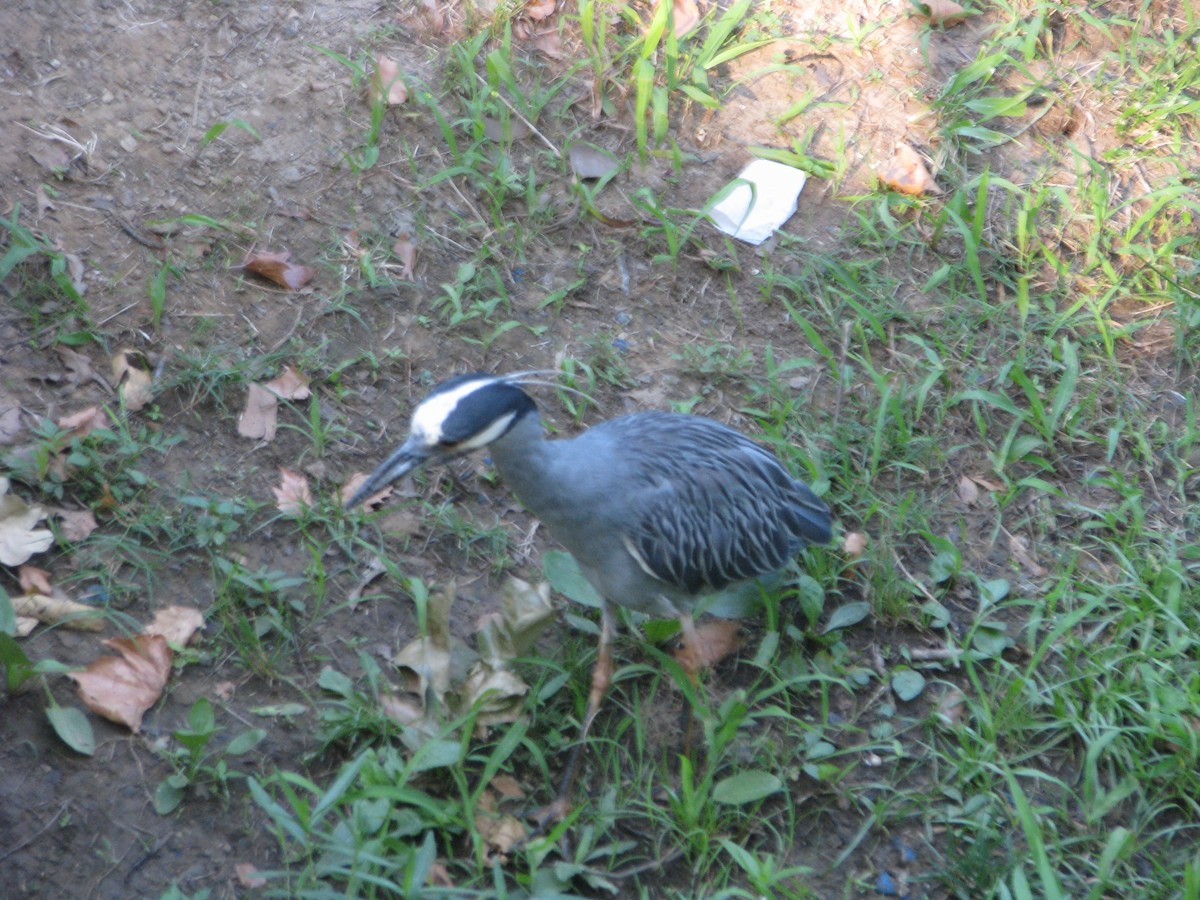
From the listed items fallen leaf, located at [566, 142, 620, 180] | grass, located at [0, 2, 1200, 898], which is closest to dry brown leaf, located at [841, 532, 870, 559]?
grass, located at [0, 2, 1200, 898]

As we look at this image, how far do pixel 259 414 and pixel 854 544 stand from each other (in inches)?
88.2

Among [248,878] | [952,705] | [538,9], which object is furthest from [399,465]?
[538,9]

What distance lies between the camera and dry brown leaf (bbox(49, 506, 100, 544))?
12.1 ft

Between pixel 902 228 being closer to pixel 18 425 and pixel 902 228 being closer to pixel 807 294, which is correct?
pixel 807 294

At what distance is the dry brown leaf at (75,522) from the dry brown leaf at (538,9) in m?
3.18

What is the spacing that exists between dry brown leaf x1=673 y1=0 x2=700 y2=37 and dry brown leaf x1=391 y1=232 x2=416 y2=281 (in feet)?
6.00

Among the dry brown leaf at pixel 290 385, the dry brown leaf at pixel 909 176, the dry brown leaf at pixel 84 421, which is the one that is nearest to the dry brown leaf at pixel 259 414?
the dry brown leaf at pixel 290 385

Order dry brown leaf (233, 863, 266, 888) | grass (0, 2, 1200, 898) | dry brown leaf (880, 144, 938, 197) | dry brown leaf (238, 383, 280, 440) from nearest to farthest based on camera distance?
dry brown leaf (233, 863, 266, 888) < grass (0, 2, 1200, 898) < dry brown leaf (238, 383, 280, 440) < dry brown leaf (880, 144, 938, 197)

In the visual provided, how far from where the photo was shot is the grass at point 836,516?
A: 3.36 m

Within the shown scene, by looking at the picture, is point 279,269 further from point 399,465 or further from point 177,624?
point 399,465

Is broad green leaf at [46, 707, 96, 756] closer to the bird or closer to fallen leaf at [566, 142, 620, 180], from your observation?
the bird

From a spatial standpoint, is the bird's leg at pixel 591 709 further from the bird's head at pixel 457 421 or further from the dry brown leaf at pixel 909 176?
the dry brown leaf at pixel 909 176

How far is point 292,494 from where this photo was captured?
400cm

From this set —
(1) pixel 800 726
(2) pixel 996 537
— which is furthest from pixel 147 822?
(2) pixel 996 537
